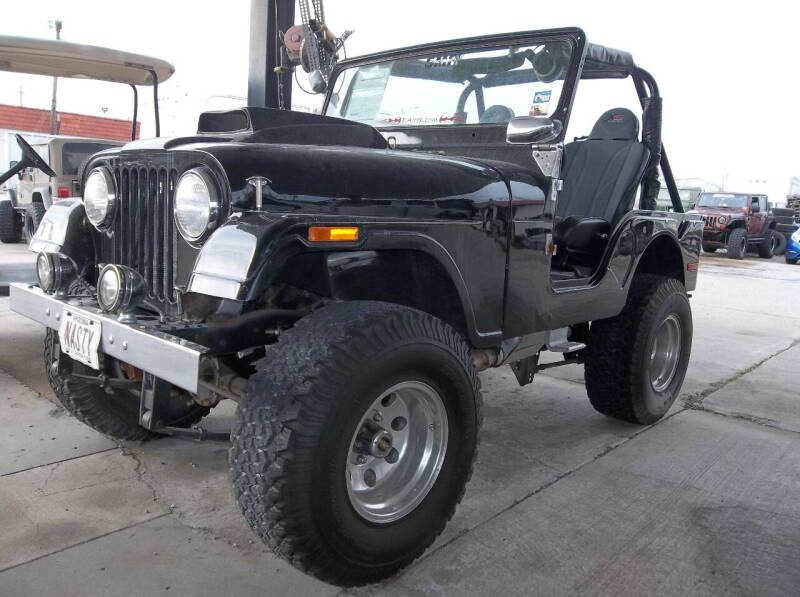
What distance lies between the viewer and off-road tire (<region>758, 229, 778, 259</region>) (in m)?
18.2

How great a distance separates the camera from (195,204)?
2.10 meters

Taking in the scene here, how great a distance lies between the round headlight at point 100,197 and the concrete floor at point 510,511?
1.18m

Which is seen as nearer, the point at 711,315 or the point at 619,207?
the point at 619,207

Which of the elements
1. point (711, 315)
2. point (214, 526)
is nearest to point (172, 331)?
point (214, 526)

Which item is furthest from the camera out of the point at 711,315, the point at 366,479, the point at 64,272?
the point at 711,315

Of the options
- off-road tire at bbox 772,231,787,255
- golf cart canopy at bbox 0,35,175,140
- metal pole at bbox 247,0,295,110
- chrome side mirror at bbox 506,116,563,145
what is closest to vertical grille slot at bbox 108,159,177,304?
chrome side mirror at bbox 506,116,563,145

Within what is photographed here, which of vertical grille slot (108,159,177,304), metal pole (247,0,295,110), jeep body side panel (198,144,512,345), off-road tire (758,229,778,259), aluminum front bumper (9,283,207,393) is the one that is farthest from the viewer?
off-road tire (758,229,778,259)

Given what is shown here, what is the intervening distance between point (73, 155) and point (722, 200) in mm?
16128

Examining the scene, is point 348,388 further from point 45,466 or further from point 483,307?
point 45,466

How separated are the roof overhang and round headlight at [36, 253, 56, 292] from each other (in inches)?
109

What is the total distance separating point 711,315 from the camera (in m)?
8.00

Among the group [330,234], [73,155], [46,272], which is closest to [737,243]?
[73,155]

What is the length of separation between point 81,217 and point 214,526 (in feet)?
4.44

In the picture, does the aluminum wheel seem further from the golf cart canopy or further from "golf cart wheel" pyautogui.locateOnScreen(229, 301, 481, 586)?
the golf cart canopy
